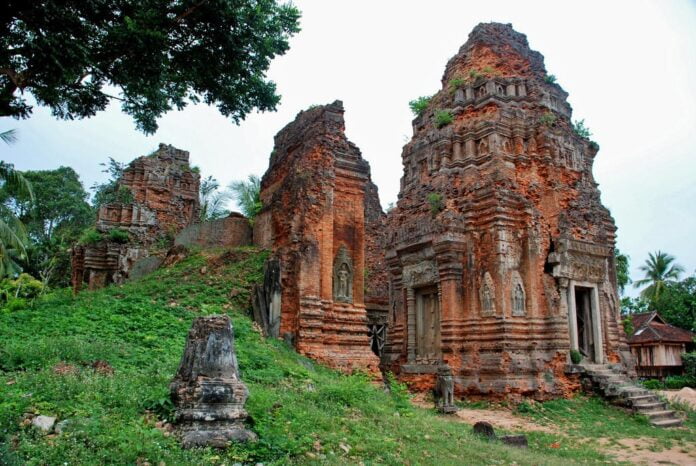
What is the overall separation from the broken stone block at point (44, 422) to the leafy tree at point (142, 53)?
12.8ft

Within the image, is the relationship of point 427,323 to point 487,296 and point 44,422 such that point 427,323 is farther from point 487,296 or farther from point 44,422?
point 44,422

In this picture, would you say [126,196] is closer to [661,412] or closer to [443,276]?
[443,276]

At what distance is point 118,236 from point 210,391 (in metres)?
16.5

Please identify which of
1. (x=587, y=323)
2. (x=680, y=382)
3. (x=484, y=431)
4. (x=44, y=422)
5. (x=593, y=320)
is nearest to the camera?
(x=44, y=422)

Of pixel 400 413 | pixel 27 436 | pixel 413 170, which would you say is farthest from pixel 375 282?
pixel 27 436

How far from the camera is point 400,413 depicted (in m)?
9.27

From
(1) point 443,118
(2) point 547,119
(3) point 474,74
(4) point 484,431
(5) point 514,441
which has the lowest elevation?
(5) point 514,441

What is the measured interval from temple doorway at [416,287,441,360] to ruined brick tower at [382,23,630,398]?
38 mm

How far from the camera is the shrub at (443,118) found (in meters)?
19.6

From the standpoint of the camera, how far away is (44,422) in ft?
18.2

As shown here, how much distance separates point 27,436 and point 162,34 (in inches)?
195

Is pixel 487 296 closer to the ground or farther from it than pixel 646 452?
farther from it

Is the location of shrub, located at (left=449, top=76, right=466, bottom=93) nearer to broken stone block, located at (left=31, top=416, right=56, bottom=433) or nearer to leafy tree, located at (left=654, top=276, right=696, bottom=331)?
broken stone block, located at (left=31, top=416, right=56, bottom=433)

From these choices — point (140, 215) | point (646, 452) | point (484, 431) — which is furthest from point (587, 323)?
point (140, 215)
